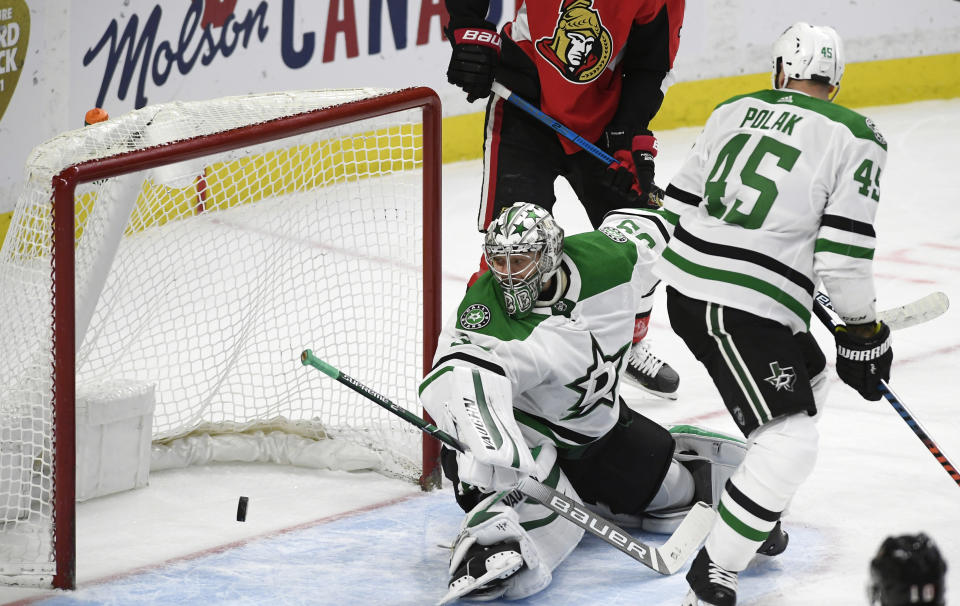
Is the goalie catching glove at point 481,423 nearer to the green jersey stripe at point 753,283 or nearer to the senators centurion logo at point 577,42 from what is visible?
the green jersey stripe at point 753,283

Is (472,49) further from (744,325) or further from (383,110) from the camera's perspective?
(744,325)

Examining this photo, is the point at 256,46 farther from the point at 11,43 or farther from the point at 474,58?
the point at 474,58

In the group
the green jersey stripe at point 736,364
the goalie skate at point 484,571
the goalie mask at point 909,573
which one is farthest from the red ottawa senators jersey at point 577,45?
the goalie mask at point 909,573

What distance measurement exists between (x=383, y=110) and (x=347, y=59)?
2823 mm

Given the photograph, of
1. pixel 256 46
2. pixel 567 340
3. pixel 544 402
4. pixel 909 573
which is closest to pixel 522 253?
pixel 567 340

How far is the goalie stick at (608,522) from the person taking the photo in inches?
101


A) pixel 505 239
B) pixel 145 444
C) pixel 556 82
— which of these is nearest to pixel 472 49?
pixel 556 82

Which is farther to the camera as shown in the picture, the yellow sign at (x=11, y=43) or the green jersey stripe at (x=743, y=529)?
the yellow sign at (x=11, y=43)

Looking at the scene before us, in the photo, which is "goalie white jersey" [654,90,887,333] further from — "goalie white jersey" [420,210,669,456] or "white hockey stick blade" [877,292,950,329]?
"white hockey stick blade" [877,292,950,329]

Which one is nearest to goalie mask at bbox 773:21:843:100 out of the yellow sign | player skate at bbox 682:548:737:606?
player skate at bbox 682:548:737:606

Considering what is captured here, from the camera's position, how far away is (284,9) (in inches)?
224

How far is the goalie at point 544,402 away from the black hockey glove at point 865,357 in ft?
1.40

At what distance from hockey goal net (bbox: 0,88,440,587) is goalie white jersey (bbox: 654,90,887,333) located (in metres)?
0.90

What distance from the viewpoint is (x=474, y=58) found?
11.2ft
